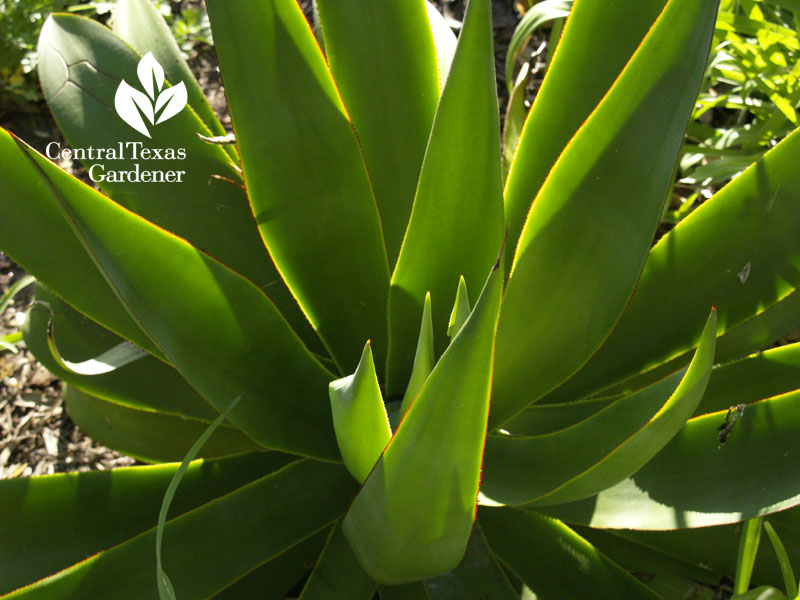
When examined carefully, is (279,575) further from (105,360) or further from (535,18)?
(535,18)

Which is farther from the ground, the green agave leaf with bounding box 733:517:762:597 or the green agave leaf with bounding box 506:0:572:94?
the green agave leaf with bounding box 506:0:572:94

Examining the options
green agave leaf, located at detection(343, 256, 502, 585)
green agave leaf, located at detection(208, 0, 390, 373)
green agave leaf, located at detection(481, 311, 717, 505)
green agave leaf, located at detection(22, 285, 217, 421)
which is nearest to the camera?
green agave leaf, located at detection(343, 256, 502, 585)

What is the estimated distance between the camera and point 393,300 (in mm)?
1034

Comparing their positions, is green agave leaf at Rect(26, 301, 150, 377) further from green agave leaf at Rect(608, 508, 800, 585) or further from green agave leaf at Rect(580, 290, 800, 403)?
green agave leaf at Rect(608, 508, 800, 585)

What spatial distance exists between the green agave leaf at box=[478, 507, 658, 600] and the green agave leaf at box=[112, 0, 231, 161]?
0.76 metres

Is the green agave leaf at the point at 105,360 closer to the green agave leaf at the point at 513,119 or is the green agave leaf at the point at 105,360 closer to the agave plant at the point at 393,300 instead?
the agave plant at the point at 393,300

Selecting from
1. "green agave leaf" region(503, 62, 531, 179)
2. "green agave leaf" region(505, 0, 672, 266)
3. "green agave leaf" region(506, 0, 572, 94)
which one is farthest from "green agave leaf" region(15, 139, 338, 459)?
"green agave leaf" region(506, 0, 572, 94)

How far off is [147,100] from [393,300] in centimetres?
53

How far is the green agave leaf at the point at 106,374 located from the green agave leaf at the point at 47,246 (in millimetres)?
116

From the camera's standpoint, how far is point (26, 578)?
100cm

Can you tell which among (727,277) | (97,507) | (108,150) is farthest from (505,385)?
(108,150)

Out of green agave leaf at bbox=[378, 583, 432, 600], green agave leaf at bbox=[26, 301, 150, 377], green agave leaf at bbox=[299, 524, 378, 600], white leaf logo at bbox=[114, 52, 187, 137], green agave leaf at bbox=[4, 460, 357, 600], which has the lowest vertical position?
green agave leaf at bbox=[378, 583, 432, 600]

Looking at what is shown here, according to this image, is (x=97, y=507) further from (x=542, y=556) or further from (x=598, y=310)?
(x=598, y=310)

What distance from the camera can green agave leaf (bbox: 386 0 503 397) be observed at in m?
→ 0.85
